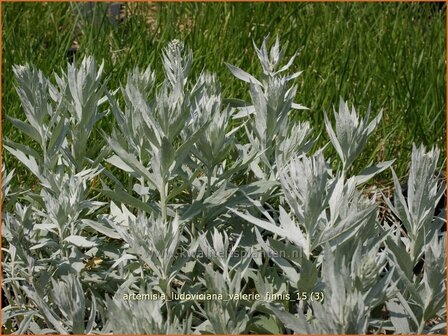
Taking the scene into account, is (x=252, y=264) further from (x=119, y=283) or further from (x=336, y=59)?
(x=336, y=59)

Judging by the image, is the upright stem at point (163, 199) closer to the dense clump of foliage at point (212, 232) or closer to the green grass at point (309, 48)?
the dense clump of foliage at point (212, 232)

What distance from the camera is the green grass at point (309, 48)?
Result: 3.66 metres

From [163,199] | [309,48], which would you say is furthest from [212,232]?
[309,48]

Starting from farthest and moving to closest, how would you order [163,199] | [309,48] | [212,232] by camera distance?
[309,48] < [212,232] < [163,199]

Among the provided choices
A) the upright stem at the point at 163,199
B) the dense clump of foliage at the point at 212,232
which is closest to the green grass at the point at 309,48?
the dense clump of foliage at the point at 212,232

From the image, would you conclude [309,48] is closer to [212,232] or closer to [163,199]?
[212,232]

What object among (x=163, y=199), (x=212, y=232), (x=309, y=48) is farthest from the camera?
(x=309, y=48)

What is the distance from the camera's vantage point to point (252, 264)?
236 centimetres

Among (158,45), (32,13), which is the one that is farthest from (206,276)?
(32,13)

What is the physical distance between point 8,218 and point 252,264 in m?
0.68

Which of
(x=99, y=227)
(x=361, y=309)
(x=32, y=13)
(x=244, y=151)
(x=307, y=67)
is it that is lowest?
(x=361, y=309)

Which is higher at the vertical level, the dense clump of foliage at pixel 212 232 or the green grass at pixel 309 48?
the green grass at pixel 309 48

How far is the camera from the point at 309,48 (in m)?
4.27

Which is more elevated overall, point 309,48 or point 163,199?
point 309,48
